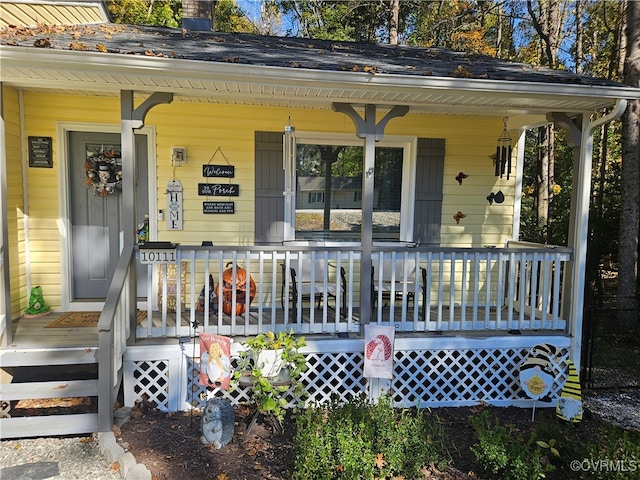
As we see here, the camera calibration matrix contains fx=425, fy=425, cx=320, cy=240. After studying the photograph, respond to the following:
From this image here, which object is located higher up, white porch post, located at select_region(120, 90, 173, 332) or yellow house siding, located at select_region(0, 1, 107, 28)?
yellow house siding, located at select_region(0, 1, 107, 28)

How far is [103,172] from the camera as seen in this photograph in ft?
16.6

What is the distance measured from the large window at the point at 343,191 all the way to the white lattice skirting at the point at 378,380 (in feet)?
6.10

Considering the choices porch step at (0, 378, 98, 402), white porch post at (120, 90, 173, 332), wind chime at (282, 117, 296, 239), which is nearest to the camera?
porch step at (0, 378, 98, 402)

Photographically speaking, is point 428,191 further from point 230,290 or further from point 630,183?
point 630,183

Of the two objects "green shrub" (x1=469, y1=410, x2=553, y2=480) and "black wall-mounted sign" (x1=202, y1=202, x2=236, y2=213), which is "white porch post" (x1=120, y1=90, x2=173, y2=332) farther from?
"green shrub" (x1=469, y1=410, x2=553, y2=480)

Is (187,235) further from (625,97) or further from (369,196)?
(625,97)

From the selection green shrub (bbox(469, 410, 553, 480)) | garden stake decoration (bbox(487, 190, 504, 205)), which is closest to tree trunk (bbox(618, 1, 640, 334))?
garden stake decoration (bbox(487, 190, 504, 205))

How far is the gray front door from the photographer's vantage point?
16.7 feet

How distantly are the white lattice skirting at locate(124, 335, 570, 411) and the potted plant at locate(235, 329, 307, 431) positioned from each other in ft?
1.60

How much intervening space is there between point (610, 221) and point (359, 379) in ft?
23.0

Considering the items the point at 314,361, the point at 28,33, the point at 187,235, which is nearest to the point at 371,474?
the point at 314,361

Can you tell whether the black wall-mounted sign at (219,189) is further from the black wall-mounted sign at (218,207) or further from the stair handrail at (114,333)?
the stair handrail at (114,333)

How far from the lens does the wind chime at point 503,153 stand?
5625 millimetres

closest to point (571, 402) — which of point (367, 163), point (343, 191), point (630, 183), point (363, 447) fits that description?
point (363, 447)
